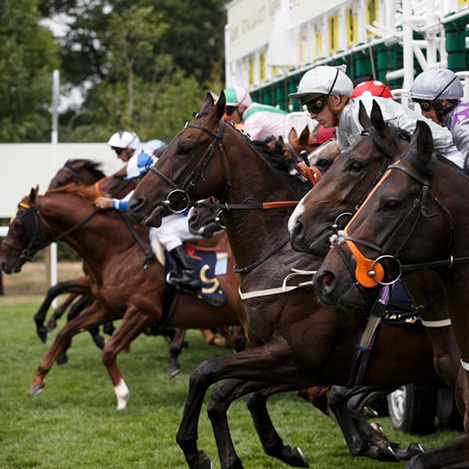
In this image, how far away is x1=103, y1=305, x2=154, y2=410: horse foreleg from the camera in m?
8.52

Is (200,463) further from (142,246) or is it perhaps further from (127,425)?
(142,246)

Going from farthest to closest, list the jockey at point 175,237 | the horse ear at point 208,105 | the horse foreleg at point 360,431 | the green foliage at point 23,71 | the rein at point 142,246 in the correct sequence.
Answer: the green foliage at point 23,71 < the rein at point 142,246 < the jockey at point 175,237 < the horse foreleg at point 360,431 < the horse ear at point 208,105

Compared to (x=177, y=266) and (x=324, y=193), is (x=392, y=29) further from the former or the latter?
(x=324, y=193)

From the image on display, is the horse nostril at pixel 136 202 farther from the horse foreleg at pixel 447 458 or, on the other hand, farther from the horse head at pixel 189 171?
the horse foreleg at pixel 447 458

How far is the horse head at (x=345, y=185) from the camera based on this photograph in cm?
408

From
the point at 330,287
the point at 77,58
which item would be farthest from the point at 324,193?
the point at 77,58

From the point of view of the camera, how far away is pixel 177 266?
8672 millimetres

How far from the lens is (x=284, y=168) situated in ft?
18.8

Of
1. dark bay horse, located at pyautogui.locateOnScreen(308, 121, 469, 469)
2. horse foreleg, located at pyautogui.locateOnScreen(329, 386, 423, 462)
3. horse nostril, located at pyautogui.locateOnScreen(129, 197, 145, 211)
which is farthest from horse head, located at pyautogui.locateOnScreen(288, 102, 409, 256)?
horse foreleg, located at pyautogui.locateOnScreen(329, 386, 423, 462)

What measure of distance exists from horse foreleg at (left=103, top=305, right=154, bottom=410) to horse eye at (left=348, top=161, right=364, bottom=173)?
4.80m

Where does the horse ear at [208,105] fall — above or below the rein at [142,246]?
above

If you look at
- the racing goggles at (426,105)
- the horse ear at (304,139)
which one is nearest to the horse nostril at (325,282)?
the racing goggles at (426,105)

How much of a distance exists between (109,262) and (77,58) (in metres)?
30.8

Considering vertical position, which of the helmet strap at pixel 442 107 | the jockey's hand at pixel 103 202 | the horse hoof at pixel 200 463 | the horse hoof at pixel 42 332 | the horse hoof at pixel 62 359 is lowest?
the horse hoof at pixel 62 359
